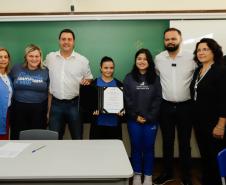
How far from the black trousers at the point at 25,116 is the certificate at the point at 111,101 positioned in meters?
0.75

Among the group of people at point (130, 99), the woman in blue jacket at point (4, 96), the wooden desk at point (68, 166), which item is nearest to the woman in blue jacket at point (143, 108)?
the group of people at point (130, 99)

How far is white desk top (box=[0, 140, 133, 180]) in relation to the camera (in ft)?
5.75

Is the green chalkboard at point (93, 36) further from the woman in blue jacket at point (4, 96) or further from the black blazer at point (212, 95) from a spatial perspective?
the black blazer at point (212, 95)

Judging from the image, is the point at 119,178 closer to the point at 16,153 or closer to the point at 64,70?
the point at 16,153

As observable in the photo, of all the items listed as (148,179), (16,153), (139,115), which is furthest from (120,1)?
(16,153)

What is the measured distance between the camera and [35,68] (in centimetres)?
353

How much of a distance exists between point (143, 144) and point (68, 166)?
5.74ft

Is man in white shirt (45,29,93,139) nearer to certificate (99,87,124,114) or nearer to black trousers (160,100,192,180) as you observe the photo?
certificate (99,87,124,114)

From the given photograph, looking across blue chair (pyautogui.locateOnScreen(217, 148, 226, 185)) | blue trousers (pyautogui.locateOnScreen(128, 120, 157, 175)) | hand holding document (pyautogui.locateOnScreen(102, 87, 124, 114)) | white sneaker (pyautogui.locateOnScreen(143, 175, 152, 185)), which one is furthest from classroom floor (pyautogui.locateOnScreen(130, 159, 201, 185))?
blue chair (pyautogui.locateOnScreen(217, 148, 226, 185))

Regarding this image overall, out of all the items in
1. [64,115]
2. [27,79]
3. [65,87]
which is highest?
[27,79]

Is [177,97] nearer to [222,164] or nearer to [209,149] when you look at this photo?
[209,149]

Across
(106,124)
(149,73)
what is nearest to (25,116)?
(106,124)

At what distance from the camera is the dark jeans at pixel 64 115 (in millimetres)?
3598

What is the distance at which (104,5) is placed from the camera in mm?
4176
